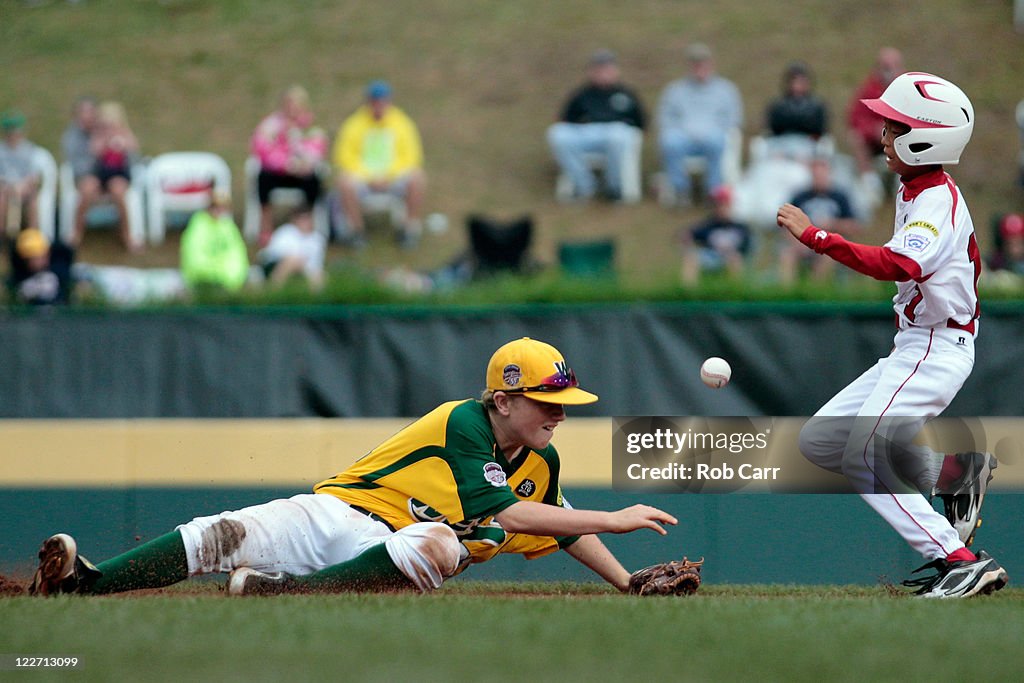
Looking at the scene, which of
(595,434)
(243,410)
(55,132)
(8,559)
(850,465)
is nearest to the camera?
(850,465)

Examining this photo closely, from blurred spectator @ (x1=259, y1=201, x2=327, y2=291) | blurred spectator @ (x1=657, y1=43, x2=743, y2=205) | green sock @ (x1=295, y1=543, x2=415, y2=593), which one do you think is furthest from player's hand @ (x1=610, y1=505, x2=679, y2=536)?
blurred spectator @ (x1=657, y1=43, x2=743, y2=205)

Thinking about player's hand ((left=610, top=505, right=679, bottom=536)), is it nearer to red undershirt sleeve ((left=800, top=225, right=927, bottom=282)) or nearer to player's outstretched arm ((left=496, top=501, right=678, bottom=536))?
player's outstretched arm ((left=496, top=501, right=678, bottom=536))

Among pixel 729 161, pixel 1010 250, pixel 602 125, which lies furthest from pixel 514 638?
pixel 729 161

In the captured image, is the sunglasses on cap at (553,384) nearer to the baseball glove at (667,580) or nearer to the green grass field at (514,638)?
the green grass field at (514,638)

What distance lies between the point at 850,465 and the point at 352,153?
1155cm

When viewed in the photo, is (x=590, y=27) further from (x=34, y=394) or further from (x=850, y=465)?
(x=850, y=465)

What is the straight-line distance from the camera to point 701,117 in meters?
17.9

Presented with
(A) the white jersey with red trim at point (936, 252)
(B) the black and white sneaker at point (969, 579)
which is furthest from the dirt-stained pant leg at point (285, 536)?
(A) the white jersey with red trim at point (936, 252)

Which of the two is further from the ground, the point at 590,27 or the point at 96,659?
the point at 590,27

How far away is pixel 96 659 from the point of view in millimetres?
4820

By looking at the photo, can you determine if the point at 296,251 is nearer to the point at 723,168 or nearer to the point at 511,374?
the point at 723,168

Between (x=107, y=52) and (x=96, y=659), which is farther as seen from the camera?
(x=107, y=52)

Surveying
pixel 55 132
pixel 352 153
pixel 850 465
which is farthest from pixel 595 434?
pixel 55 132

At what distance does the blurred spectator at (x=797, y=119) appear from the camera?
17.4 meters
